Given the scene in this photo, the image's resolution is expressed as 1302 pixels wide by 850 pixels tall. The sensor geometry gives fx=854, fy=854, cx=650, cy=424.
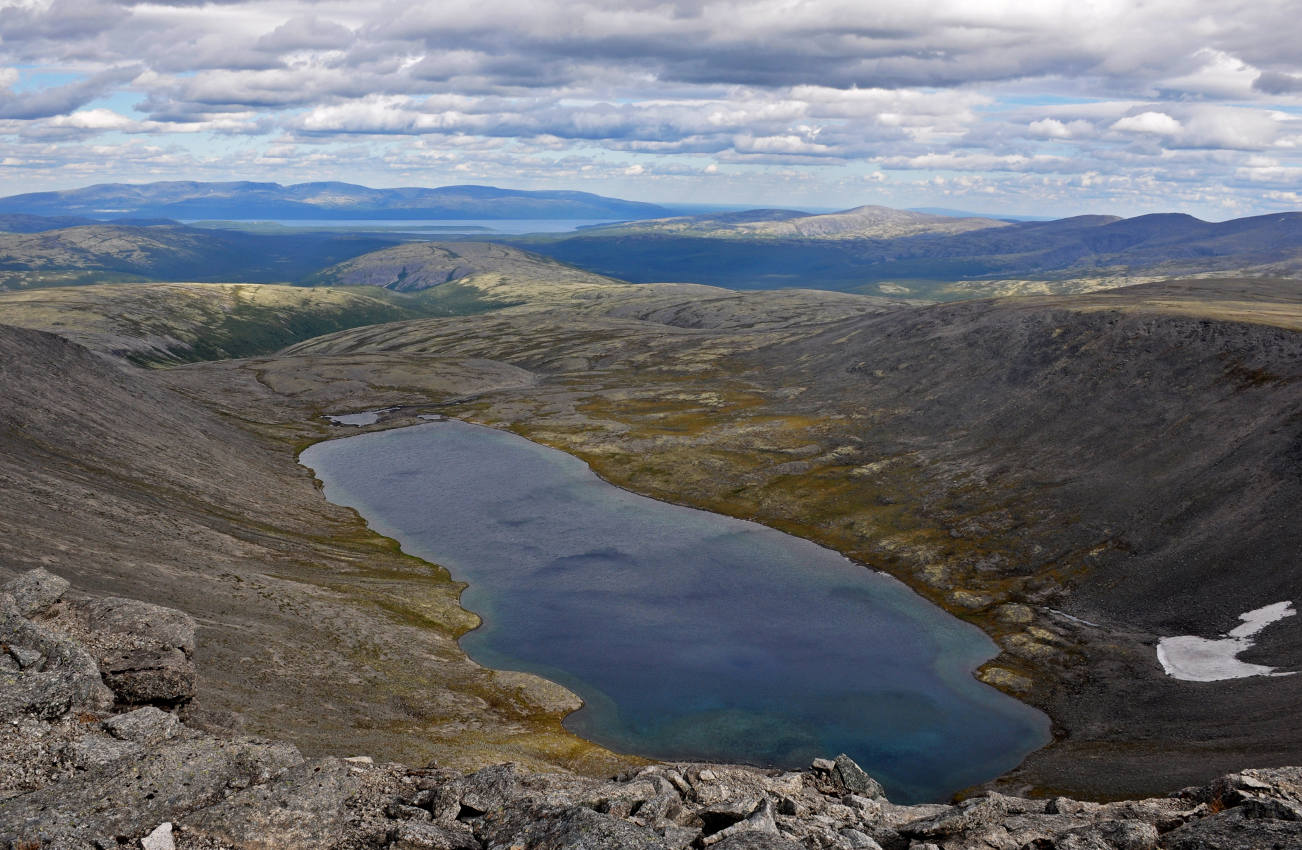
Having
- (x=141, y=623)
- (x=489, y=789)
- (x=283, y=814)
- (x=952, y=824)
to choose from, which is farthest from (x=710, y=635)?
(x=283, y=814)

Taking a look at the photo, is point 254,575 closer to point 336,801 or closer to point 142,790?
point 142,790

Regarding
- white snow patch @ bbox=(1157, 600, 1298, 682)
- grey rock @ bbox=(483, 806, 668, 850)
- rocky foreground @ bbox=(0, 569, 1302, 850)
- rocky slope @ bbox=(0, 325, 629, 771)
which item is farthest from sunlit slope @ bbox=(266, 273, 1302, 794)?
rocky slope @ bbox=(0, 325, 629, 771)

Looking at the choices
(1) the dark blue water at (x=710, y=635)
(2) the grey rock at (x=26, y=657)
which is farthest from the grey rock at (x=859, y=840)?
(2) the grey rock at (x=26, y=657)

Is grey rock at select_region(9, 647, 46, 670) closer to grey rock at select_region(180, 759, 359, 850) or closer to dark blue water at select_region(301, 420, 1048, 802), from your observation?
grey rock at select_region(180, 759, 359, 850)

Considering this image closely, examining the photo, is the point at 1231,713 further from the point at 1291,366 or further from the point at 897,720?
the point at 1291,366

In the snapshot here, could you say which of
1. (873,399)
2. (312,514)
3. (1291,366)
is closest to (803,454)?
(873,399)
